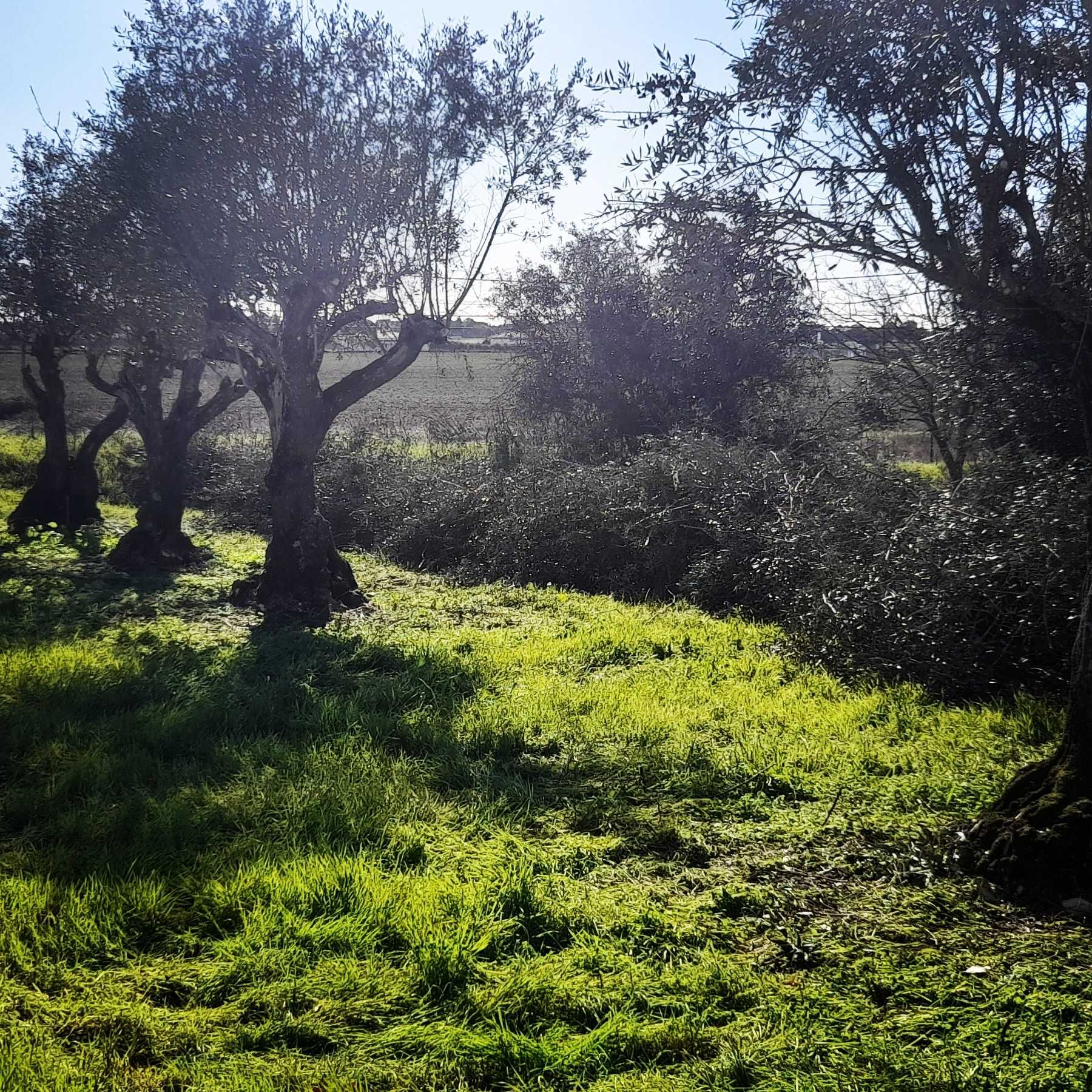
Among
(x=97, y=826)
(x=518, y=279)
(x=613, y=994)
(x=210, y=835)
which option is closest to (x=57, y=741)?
(x=97, y=826)

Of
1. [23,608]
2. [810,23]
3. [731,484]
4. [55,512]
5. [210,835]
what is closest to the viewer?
[210,835]

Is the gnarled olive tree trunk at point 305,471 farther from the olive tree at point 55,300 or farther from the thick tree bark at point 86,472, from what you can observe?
the thick tree bark at point 86,472

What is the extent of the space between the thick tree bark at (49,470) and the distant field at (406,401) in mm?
7483

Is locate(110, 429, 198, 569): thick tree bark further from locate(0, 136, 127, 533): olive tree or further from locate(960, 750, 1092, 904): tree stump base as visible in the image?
locate(960, 750, 1092, 904): tree stump base

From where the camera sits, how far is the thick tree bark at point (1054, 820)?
4.12 meters

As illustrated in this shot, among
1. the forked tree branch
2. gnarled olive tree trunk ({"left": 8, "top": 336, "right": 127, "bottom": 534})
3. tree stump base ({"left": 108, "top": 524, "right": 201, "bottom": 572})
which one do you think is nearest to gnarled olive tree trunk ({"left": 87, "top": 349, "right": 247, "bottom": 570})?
tree stump base ({"left": 108, "top": 524, "right": 201, "bottom": 572})

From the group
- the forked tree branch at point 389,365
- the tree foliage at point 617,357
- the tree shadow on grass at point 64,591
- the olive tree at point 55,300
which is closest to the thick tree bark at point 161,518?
the tree shadow on grass at point 64,591

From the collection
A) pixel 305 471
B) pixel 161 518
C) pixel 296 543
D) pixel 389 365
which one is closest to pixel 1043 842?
pixel 296 543

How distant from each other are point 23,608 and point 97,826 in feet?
24.4

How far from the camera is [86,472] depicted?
63.4 feet

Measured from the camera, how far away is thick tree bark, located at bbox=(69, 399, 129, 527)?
62.4ft

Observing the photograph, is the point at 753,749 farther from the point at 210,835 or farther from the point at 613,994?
the point at 210,835

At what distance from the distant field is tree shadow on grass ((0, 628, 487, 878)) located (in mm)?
16851

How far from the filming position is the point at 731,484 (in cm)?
1284
